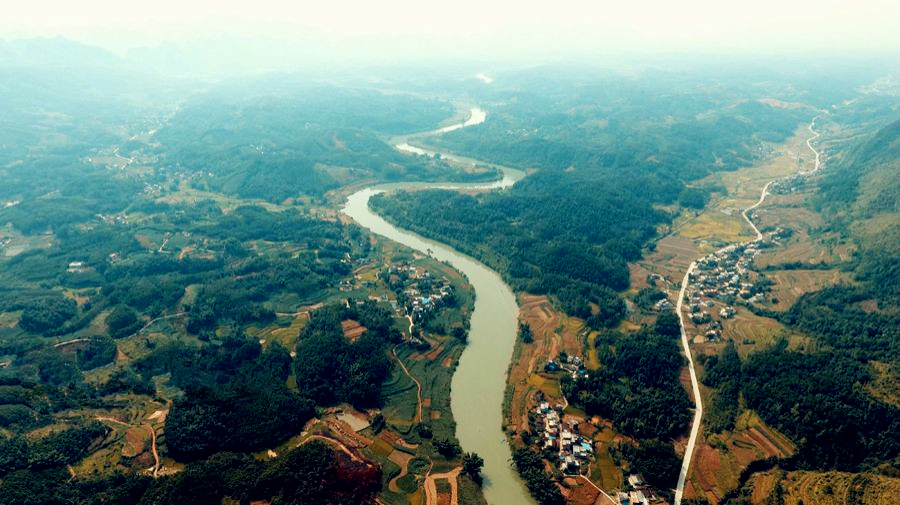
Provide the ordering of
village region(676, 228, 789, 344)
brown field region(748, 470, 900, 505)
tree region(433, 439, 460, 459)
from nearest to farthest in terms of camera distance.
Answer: brown field region(748, 470, 900, 505) → tree region(433, 439, 460, 459) → village region(676, 228, 789, 344)

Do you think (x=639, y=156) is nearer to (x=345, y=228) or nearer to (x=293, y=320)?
(x=345, y=228)

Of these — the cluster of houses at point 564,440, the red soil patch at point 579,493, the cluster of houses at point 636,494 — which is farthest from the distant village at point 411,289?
the cluster of houses at point 636,494

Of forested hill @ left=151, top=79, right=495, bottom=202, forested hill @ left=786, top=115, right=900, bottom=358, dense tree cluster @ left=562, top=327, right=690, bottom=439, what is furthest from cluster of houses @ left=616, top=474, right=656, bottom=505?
forested hill @ left=151, top=79, right=495, bottom=202

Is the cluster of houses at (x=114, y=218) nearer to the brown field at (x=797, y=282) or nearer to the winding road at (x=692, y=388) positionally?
the winding road at (x=692, y=388)

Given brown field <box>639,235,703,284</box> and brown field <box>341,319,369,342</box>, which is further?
brown field <box>639,235,703,284</box>

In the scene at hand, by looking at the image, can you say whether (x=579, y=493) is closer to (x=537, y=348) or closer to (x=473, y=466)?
(x=473, y=466)

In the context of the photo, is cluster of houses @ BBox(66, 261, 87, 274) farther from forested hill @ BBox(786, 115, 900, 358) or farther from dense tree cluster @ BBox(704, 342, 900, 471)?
forested hill @ BBox(786, 115, 900, 358)

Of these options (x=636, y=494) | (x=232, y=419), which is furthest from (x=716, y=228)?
(x=232, y=419)
